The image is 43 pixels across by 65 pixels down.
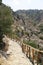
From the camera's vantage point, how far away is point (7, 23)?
33.5 meters

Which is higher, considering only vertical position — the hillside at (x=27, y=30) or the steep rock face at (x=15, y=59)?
the steep rock face at (x=15, y=59)

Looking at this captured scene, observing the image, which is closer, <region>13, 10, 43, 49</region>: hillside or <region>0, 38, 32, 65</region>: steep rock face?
<region>0, 38, 32, 65</region>: steep rock face

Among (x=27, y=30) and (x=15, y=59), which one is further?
(x=27, y=30)

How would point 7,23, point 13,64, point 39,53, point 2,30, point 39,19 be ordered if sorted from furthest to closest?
point 39,19 < point 7,23 < point 2,30 < point 13,64 < point 39,53

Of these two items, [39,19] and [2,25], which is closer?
[2,25]

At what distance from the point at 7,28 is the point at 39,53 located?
19152 millimetres

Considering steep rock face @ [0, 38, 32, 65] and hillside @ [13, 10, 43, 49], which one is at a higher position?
steep rock face @ [0, 38, 32, 65]

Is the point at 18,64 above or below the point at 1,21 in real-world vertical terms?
below

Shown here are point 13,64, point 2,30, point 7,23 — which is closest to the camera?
point 13,64

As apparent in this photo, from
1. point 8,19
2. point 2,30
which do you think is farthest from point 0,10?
point 2,30

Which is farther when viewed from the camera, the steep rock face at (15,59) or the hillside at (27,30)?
the hillside at (27,30)

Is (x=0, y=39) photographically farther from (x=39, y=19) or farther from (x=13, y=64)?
(x=39, y=19)

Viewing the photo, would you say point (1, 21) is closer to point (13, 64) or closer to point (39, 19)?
point (13, 64)

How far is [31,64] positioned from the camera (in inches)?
693
